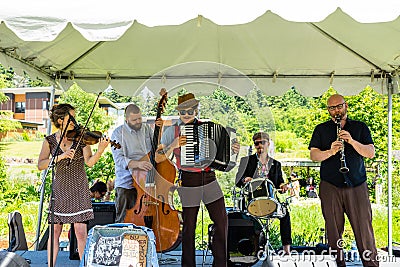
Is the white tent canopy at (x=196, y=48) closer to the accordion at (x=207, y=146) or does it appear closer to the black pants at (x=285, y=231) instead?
the accordion at (x=207, y=146)

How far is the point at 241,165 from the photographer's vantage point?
4504mm

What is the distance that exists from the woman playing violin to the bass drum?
1.23m

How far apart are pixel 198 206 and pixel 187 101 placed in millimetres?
781

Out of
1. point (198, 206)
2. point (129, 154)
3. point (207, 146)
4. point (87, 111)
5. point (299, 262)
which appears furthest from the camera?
point (87, 111)

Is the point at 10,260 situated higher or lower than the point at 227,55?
lower

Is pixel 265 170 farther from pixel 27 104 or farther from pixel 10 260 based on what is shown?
pixel 27 104

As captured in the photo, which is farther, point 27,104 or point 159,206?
point 27,104

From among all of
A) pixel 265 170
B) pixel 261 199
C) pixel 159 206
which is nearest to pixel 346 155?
pixel 261 199

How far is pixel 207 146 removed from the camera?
12.8 feet

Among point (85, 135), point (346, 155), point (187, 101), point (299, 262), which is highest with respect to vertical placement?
point (187, 101)

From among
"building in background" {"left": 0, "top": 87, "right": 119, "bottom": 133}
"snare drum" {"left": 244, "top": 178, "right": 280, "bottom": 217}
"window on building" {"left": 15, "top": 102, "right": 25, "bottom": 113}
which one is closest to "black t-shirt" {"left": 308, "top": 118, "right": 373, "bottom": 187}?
"snare drum" {"left": 244, "top": 178, "right": 280, "bottom": 217}

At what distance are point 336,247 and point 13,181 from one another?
691 cm

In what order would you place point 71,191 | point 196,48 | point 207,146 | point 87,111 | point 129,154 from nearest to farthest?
point 71,191 < point 207,146 < point 129,154 < point 196,48 < point 87,111

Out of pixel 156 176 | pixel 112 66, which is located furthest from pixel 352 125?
pixel 112 66
